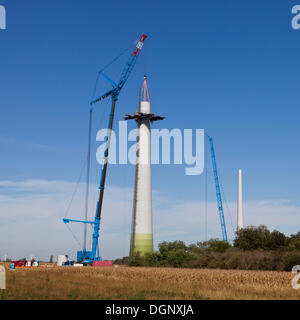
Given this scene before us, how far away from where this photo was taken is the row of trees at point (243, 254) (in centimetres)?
7431

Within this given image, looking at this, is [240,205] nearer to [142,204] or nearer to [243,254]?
[142,204]

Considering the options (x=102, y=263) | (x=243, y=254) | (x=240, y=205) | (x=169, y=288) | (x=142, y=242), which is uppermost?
(x=240, y=205)

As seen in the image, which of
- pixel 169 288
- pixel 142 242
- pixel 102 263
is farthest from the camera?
pixel 102 263

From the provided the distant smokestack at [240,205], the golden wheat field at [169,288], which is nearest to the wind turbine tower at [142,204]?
the distant smokestack at [240,205]

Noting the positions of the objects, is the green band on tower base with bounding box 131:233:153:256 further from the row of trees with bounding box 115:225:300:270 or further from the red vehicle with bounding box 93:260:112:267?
the red vehicle with bounding box 93:260:112:267

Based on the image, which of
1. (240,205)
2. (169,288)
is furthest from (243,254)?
(169,288)

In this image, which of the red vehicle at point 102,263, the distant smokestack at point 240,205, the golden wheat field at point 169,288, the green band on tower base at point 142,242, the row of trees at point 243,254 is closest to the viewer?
the golden wheat field at point 169,288

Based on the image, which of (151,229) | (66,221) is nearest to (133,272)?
(151,229)

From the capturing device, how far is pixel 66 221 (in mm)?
114375

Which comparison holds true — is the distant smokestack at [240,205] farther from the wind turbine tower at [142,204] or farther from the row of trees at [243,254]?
the wind turbine tower at [142,204]

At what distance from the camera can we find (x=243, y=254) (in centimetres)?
8100

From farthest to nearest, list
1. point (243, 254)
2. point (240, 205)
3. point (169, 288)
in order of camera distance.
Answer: point (240, 205) < point (243, 254) < point (169, 288)

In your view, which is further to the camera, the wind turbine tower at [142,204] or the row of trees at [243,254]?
the wind turbine tower at [142,204]
